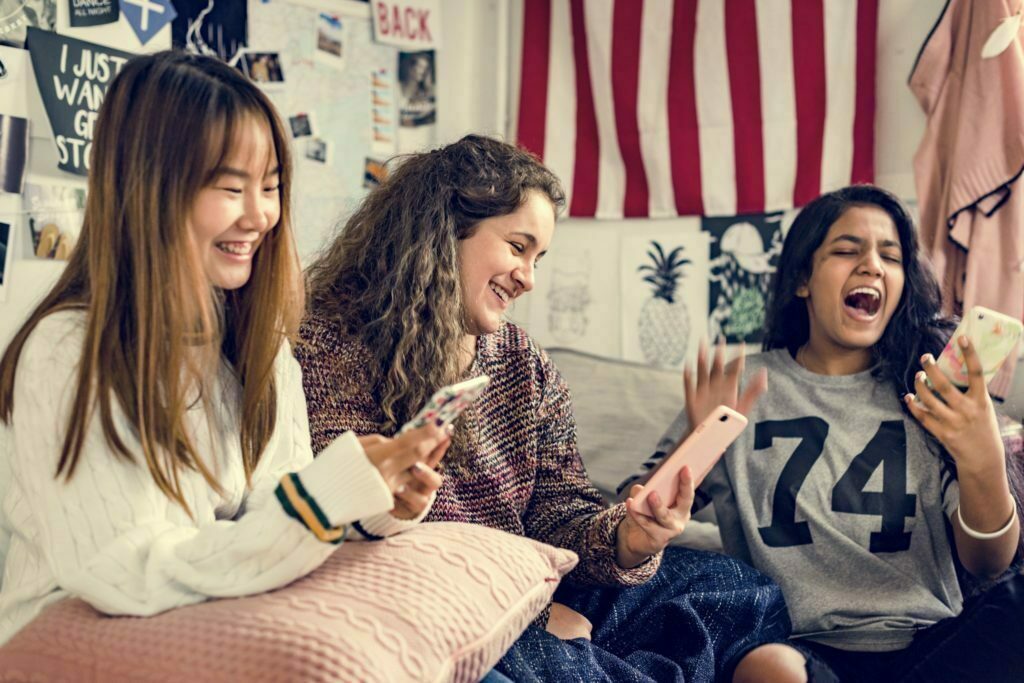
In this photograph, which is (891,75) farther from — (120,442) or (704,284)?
(120,442)

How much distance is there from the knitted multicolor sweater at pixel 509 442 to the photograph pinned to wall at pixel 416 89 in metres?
1.27

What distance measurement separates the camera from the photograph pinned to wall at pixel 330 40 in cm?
242

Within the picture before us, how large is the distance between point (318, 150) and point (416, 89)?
15.8 inches

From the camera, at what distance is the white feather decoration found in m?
1.93

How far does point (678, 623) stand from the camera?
1.44 m

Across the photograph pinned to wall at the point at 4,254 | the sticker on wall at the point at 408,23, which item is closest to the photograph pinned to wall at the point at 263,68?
the sticker on wall at the point at 408,23

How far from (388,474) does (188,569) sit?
20 cm

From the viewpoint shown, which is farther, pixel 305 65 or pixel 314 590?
pixel 305 65

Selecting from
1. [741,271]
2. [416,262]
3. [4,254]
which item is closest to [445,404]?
[416,262]

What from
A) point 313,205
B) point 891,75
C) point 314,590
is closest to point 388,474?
point 314,590

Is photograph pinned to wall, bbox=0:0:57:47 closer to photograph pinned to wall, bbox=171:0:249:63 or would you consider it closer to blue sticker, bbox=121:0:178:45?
blue sticker, bbox=121:0:178:45

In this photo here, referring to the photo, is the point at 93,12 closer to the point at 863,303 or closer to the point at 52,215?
the point at 52,215

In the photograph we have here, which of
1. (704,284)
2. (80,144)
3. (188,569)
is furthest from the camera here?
(704,284)

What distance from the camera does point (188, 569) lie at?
2.98 ft
